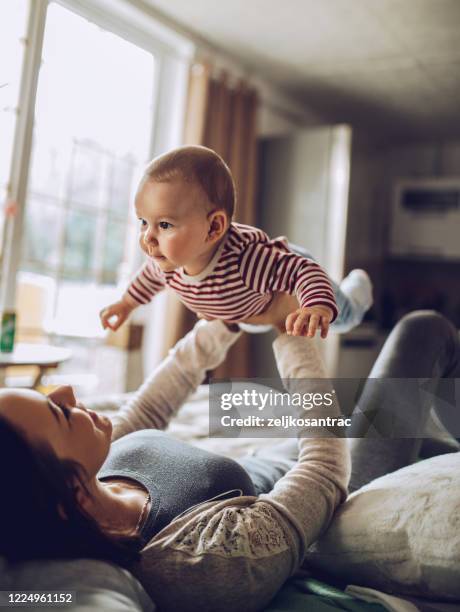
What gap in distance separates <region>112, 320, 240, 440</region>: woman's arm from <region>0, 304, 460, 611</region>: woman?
20cm

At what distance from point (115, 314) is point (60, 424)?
0.45 metres

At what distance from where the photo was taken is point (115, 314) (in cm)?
111

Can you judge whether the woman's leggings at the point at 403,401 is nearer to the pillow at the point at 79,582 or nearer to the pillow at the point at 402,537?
the pillow at the point at 402,537

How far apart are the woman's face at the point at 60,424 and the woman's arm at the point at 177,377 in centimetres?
40

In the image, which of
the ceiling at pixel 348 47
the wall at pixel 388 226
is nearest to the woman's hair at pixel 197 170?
the ceiling at pixel 348 47

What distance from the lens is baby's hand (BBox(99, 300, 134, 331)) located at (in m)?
1.09

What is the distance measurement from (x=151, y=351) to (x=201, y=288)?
2555mm

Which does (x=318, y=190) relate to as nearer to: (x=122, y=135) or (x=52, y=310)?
(x=122, y=135)

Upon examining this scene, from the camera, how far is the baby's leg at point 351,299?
3.91ft

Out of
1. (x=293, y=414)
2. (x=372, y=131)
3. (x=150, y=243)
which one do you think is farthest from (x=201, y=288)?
(x=372, y=131)

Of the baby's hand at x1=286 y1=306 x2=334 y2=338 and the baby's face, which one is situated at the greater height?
the baby's face

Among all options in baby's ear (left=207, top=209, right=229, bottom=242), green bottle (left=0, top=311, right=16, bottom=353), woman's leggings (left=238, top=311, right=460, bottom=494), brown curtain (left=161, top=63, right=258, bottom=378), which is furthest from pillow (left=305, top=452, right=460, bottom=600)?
brown curtain (left=161, top=63, right=258, bottom=378)

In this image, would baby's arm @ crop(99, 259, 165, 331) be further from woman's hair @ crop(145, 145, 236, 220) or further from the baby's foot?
the baby's foot

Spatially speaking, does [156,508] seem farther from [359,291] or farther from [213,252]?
[359,291]
